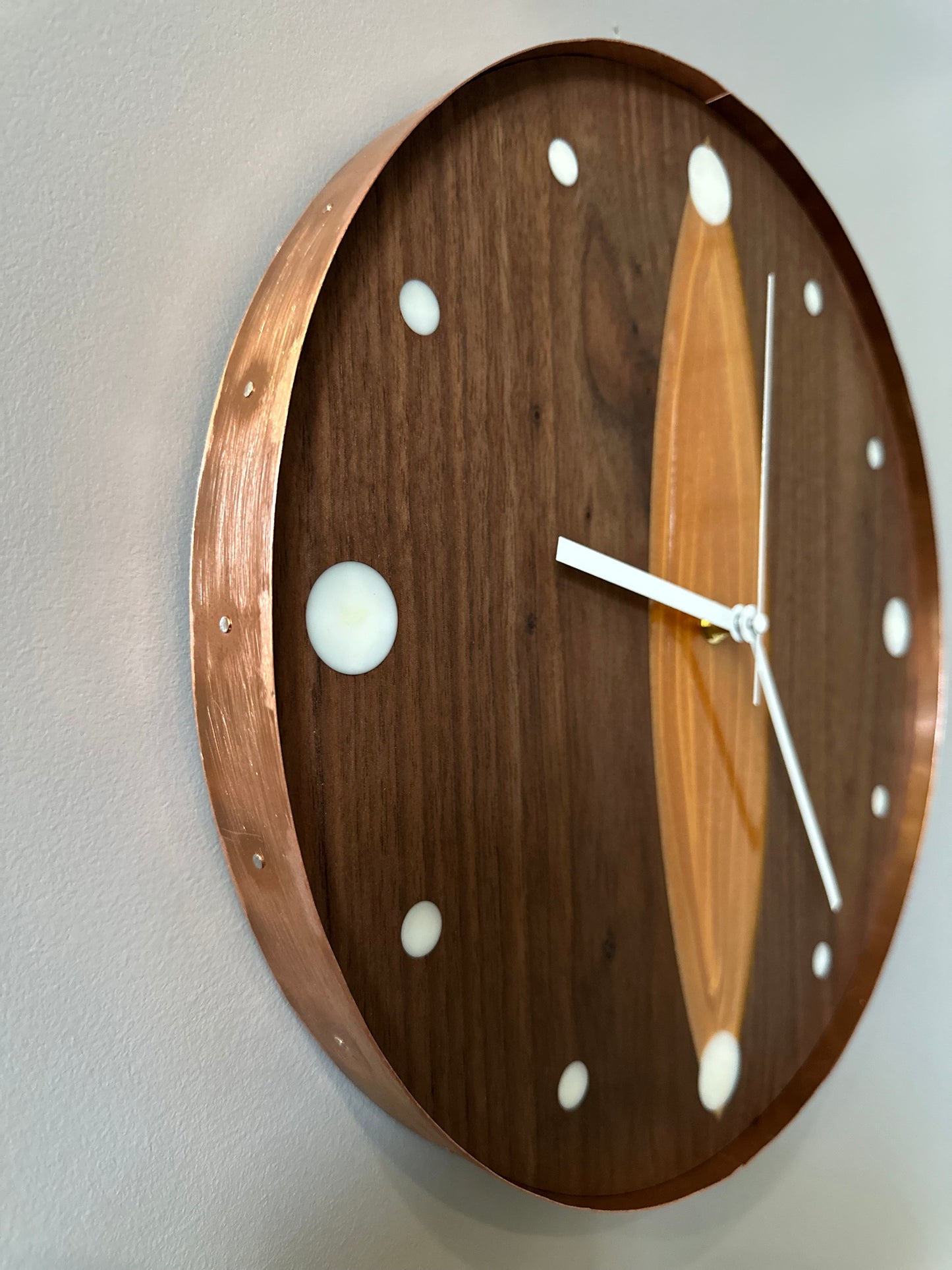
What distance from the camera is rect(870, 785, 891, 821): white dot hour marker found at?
75 cm

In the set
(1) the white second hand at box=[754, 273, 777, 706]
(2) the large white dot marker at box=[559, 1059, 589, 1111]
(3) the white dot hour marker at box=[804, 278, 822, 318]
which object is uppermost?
(3) the white dot hour marker at box=[804, 278, 822, 318]

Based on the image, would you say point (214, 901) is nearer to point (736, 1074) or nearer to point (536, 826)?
point (536, 826)

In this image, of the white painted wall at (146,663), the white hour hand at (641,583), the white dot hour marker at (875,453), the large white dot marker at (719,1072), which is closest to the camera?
the white painted wall at (146,663)

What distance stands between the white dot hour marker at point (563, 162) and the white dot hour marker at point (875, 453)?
0.36 metres

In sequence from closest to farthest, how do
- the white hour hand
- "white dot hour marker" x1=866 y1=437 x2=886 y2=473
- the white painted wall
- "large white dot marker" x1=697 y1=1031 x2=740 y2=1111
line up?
1. the white painted wall
2. the white hour hand
3. "large white dot marker" x1=697 y1=1031 x2=740 y2=1111
4. "white dot hour marker" x1=866 y1=437 x2=886 y2=473

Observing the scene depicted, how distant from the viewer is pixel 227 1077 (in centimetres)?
46

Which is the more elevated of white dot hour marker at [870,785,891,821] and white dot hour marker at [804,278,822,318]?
white dot hour marker at [804,278,822,318]

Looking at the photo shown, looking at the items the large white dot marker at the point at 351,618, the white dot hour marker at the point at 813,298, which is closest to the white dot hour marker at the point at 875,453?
the white dot hour marker at the point at 813,298

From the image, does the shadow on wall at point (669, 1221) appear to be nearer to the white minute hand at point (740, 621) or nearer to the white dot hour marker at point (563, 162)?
the white minute hand at point (740, 621)

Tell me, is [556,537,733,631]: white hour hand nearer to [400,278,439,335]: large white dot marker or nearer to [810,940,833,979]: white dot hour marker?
[400,278,439,335]: large white dot marker

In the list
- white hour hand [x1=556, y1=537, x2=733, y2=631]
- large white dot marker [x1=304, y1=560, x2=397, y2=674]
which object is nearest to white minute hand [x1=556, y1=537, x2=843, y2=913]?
white hour hand [x1=556, y1=537, x2=733, y2=631]

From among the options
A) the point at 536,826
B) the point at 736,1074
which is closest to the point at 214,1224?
the point at 536,826

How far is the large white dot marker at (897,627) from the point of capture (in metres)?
0.77

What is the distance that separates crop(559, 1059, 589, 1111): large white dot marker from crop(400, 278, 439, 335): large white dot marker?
1.30 feet
